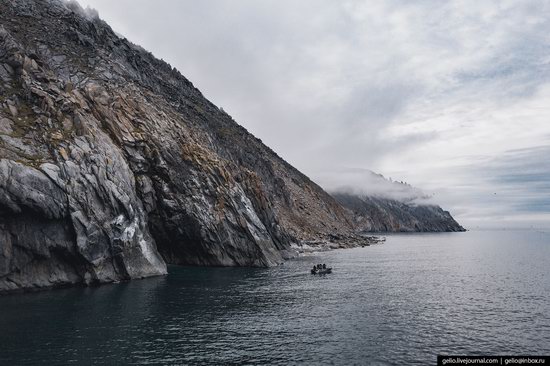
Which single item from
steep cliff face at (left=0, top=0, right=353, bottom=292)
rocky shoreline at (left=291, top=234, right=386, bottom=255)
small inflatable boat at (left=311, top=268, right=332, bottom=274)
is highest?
steep cliff face at (left=0, top=0, right=353, bottom=292)

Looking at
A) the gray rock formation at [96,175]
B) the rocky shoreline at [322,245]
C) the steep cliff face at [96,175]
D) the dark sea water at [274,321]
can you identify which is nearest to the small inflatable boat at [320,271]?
the dark sea water at [274,321]

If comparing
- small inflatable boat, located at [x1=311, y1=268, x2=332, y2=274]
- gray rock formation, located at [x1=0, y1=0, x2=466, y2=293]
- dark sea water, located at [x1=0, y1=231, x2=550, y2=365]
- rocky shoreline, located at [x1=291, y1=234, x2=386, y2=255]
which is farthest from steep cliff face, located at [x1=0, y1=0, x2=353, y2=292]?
small inflatable boat, located at [x1=311, y1=268, x2=332, y2=274]

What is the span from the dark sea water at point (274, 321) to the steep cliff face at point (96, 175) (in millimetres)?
8132

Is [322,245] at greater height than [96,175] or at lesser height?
lesser

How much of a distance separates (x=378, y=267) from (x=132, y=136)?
77801 millimetres

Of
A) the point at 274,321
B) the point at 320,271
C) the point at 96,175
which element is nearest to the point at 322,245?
the point at 320,271

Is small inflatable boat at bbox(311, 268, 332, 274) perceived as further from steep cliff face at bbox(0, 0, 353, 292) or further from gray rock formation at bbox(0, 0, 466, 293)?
steep cliff face at bbox(0, 0, 353, 292)

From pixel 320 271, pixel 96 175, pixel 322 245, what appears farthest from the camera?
pixel 322 245

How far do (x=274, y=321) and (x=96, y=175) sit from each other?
166ft

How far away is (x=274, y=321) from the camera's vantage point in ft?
170

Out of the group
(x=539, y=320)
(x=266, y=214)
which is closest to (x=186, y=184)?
(x=266, y=214)

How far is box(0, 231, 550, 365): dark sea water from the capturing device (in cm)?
3906

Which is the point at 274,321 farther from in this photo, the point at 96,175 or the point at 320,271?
the point at 96,175

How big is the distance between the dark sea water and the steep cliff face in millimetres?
8132
